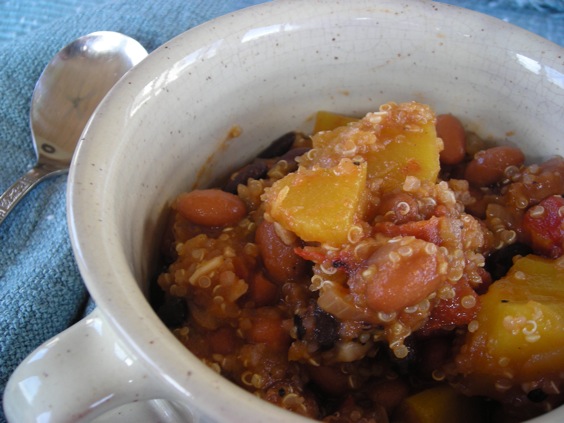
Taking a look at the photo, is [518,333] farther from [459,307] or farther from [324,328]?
[324,328]

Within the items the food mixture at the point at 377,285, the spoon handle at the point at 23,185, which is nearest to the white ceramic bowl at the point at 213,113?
the food mixture at the point at 377,285

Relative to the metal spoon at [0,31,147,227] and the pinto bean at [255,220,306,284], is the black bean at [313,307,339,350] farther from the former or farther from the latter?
the metal spoon at [0,31,147,227]

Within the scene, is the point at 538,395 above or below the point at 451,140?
below

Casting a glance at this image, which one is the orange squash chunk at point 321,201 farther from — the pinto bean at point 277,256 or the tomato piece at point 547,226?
the tomato piece at point 547,226

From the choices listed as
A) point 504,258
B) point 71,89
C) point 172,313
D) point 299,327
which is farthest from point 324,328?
point 71,89

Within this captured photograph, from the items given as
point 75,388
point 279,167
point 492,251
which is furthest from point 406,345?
point 75,388

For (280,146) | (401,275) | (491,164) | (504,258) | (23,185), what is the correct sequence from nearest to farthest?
(401,275), (504,258), (491,164), (280,146), (23,185)

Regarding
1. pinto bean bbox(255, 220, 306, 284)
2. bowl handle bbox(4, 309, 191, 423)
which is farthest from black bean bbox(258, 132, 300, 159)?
bowl handle bbox(4, 309, 191, 423)
